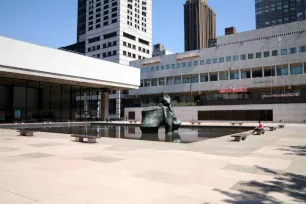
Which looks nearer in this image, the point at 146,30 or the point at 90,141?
→ the point at 90,141

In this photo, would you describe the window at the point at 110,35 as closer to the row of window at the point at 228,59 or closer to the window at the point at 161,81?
the row of window at the point at 228,59

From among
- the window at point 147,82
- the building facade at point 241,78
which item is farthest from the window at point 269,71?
the window at point 147,82

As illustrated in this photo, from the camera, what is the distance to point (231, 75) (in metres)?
60.3

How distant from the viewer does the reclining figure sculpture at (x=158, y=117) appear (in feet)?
72.8

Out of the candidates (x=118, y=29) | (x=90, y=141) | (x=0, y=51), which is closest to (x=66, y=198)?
(x=90, y=141)

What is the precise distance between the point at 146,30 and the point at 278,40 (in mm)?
61121

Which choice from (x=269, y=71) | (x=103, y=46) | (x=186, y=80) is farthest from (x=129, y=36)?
(x=269, y=71)

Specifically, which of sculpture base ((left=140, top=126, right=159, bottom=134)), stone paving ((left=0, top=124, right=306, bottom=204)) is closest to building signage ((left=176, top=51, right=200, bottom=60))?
sculpture base ((left=140, top=126, right=159, bottom=134))

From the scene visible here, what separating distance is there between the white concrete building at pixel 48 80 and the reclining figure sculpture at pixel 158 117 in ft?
66.7

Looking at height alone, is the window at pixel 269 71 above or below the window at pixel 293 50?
below

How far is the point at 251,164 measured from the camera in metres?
8.63

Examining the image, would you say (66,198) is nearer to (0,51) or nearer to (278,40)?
(0,51)

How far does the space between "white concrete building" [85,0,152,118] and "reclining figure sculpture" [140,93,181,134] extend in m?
61.5

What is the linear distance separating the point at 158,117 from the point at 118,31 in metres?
74.5
